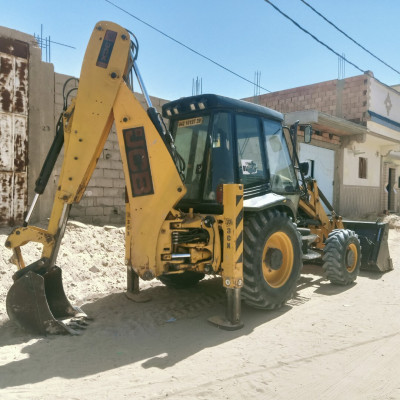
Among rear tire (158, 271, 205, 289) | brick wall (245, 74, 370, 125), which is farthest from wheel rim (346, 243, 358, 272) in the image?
brick wall (245, 74, 370, 125)

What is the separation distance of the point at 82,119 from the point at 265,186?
2.35 metres

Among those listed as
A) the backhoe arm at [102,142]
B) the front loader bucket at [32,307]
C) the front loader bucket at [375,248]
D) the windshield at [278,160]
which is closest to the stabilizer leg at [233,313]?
the backhoe arm at [102,142]

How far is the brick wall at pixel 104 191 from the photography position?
7250mm

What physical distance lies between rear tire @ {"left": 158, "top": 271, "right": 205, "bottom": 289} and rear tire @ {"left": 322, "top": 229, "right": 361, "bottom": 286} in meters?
1.99

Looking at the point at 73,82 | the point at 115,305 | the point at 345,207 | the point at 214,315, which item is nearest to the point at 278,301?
the point at 214,315

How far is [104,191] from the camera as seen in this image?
302 inches

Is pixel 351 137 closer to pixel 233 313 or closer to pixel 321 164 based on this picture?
pixel 321 164

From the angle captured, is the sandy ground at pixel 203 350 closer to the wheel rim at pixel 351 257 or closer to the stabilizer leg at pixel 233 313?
the stabilizer leg at pixel 233 313

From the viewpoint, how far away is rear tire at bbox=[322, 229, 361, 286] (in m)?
5.89

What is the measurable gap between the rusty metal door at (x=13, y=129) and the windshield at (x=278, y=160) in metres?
4.11

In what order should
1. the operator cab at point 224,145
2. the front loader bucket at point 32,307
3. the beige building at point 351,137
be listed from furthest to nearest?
the beige building at point 351,137
the operator cab at point 224,145
the front loader bucket at point 32,307

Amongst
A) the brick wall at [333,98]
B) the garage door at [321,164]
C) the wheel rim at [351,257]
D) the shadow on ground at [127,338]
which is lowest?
the shadow on ground at [127,338]

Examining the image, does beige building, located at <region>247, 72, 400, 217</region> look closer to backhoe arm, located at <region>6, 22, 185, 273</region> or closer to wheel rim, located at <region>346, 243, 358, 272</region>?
wheel rim, located at <region>346, 243, 358, 272</region>

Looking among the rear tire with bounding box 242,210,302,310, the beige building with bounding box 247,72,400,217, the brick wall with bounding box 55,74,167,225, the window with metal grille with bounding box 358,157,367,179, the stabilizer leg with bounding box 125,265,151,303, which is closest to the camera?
the rear tire with bounding box 242,210,302,310
